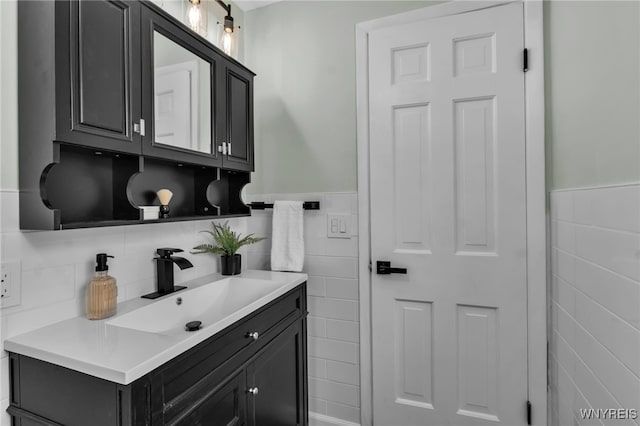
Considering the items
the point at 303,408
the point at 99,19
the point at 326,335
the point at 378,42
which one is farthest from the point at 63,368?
the point at 378,42

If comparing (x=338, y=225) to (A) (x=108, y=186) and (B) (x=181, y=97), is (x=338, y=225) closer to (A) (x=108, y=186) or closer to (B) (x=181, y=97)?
(B) (x=181, y=97)

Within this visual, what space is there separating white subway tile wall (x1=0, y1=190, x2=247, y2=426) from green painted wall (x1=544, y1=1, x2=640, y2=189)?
1.59 metres

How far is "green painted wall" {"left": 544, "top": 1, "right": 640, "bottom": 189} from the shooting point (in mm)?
824

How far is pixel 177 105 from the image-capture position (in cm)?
133

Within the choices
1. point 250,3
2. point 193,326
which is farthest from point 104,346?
point 250,3

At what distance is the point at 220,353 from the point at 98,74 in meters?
0.93

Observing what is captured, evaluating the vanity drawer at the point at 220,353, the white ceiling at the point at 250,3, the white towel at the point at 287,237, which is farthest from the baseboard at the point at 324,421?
the white ceiling at the point at 250,3

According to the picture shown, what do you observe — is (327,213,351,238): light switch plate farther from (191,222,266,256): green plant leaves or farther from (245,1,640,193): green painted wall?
(191,222,266,256): green plant leaves

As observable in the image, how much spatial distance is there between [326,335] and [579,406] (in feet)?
3.74

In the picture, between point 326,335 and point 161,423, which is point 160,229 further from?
point 326,335

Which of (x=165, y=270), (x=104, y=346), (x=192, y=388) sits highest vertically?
(x=165, y=270)

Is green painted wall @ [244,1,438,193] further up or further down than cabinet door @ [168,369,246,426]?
further up

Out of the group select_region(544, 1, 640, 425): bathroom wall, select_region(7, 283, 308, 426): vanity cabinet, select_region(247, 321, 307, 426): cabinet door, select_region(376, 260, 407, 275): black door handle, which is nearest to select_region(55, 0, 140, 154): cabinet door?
select_region(7, 283, 308, 426): vanity cabinet

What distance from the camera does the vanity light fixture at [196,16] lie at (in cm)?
160
